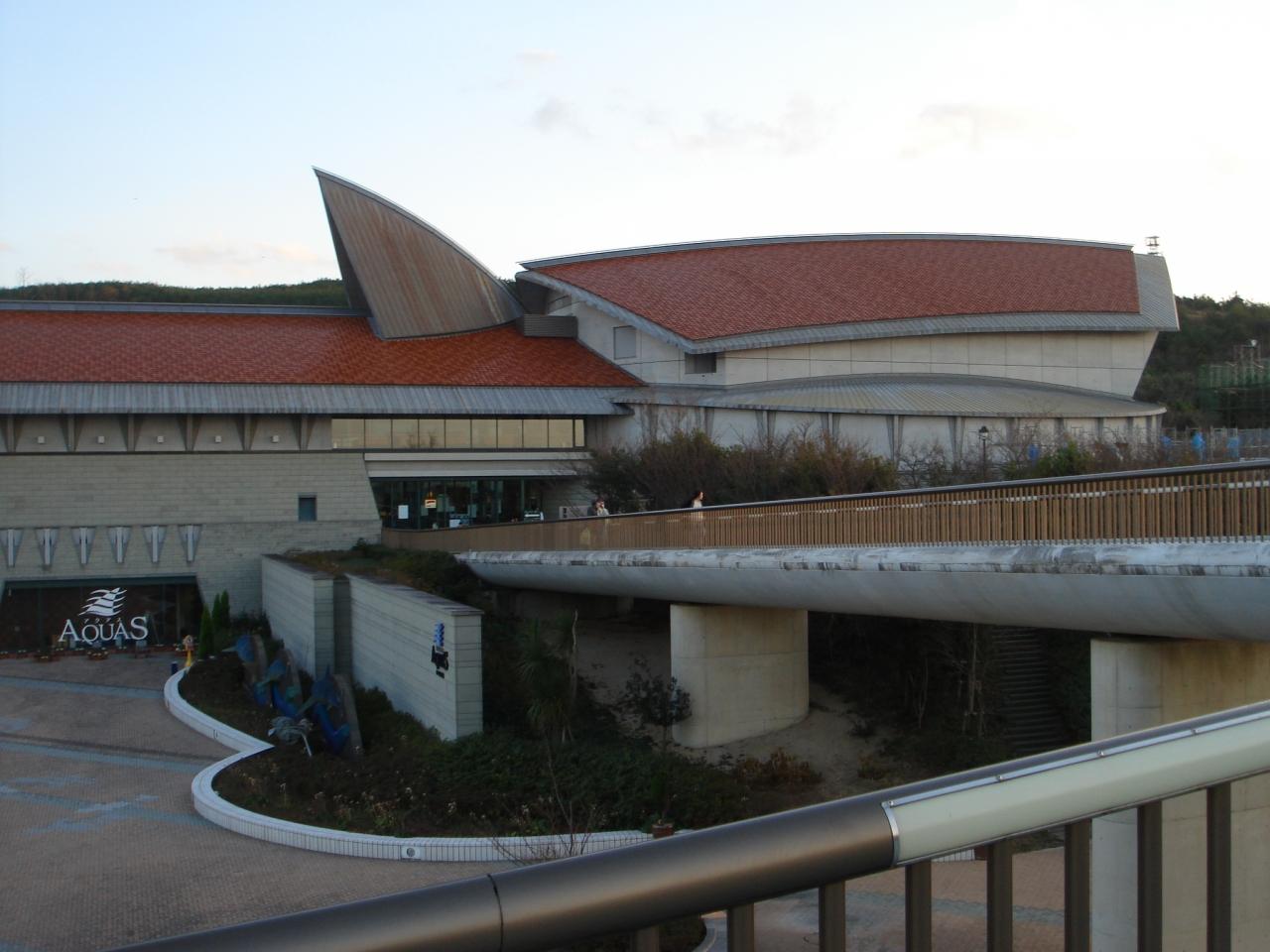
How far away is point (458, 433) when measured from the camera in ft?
138

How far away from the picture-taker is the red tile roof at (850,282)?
43.8 meters

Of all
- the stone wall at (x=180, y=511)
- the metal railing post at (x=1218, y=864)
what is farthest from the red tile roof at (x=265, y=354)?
the metal railing post at (x=1218, y=864)

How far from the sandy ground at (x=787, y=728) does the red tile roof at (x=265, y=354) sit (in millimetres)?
16509

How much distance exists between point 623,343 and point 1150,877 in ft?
142

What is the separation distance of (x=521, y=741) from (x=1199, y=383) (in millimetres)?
54062

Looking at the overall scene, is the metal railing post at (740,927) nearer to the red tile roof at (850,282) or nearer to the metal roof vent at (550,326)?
the red tile roof at (850,282)

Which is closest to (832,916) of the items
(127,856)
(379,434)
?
(127,856)

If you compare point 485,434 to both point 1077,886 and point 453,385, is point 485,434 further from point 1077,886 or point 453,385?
point 1077,886

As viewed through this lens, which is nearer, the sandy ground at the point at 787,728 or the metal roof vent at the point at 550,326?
the sandy ground at the point at 787,728

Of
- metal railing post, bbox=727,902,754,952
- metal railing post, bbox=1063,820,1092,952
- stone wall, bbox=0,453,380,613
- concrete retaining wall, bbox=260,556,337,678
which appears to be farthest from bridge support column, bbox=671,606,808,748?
stone wall, bbox=0,453,380,613

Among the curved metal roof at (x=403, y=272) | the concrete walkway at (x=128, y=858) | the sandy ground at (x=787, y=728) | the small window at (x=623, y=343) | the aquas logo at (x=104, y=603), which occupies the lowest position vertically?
the concrete walkway at (x=128, y=858)

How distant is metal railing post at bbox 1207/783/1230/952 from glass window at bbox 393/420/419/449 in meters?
40.0

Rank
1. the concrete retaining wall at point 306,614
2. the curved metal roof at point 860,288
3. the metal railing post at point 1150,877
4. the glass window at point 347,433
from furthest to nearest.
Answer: the curved metal roof at point 860,288 → the glass window at point 347,433 → the concrete retaining wall at point 306,614 → the metal railing post at point 1150,877

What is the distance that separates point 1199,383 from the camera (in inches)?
2495
